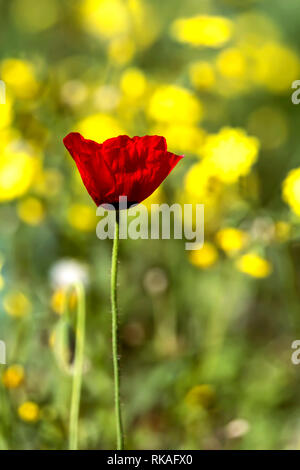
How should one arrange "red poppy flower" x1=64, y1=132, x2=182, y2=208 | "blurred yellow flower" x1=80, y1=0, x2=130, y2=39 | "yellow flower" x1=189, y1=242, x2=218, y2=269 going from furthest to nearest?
"blurred yellow flower" x1=80, y1=0, x2=130, y2=39 → "yellow flower" x1=189, y1=242, x2=218, y2=269 → "red poppy flower" x1=64, y1=132, x2=182, y2=208

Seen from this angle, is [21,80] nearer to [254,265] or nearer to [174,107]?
[174,107]

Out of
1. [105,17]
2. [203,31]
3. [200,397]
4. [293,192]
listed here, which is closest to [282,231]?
[293,192]

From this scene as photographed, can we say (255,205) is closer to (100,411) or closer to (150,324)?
(150,324)

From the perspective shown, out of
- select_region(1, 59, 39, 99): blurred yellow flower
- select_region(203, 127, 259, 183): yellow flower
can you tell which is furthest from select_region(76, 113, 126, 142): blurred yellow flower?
select_region(203, 127, 259, 183): yellow flower

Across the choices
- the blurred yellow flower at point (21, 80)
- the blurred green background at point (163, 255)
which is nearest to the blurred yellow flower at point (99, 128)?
the blurred green background at point (163, 255)

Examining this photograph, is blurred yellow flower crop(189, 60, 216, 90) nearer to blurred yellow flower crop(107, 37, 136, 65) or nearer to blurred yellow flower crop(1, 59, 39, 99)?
blurred yellow flower crop(107, 37, 136, 65)

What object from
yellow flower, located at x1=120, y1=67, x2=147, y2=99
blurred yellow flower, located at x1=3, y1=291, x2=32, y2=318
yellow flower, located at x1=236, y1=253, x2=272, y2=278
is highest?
yellow flower, located at x1=120, y1=67, x2=147, y2=99
